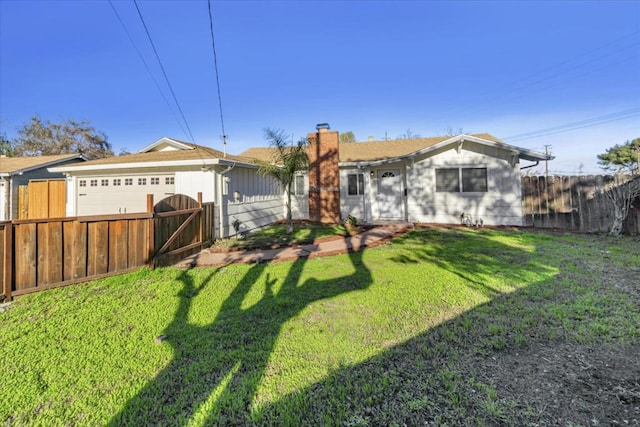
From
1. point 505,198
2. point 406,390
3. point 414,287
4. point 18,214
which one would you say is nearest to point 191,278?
point 414,287

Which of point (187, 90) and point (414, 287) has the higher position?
point (187, 90)

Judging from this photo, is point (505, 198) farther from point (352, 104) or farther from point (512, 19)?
point (352, 104)

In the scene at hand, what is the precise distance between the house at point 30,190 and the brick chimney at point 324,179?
430 inches

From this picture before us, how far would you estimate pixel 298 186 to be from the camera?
45.7ft

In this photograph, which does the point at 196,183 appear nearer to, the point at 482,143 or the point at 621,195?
the point at 482,143

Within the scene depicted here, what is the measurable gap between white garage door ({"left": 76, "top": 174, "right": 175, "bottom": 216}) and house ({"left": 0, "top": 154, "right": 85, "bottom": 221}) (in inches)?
108

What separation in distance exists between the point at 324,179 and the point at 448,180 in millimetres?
5339

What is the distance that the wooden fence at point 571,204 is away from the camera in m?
8.83

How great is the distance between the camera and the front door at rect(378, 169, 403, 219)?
1242cm

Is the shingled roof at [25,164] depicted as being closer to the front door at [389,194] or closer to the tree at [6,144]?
the front door at [389,194]

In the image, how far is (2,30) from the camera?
10125mm

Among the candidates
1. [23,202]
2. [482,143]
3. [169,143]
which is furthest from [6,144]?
[482,143]

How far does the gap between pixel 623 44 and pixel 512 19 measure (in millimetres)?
10724

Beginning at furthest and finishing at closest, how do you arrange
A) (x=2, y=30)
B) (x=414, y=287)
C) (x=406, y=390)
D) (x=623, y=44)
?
(x=623, y=44) → (x=2, y=30) → (x=414, y=287) → (x=406, y=390)
